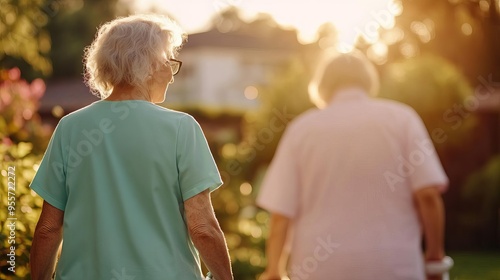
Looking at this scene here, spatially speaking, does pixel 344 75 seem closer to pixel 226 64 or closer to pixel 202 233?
pixel 202 233

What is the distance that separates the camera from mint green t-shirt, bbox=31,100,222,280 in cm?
298

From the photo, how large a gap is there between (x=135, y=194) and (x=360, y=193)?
125 centimetres

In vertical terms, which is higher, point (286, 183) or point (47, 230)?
point (47, 230)

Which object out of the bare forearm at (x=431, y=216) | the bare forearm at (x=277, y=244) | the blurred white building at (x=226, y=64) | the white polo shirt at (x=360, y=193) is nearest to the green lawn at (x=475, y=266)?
the bare forearm at (x=277, y=244)

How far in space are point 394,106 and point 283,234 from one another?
0.75 metres

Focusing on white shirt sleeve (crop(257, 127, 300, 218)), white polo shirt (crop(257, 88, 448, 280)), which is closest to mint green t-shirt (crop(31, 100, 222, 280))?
white polo shirt (crop(257, 88, 448, 280))

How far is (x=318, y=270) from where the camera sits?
3.98 metres

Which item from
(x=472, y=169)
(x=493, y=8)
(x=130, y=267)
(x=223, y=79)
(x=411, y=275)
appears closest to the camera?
(x=130, y=267)

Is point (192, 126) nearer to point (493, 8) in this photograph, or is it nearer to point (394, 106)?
point (394, 106)

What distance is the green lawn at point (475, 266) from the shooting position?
1334 centimetres

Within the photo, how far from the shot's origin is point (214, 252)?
304cm

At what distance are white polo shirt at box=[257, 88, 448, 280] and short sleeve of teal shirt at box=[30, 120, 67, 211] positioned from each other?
1.20 m

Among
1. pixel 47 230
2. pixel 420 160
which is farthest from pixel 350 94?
pixel 47 230

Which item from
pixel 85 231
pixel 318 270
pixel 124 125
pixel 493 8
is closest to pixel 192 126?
pixel 124 125
